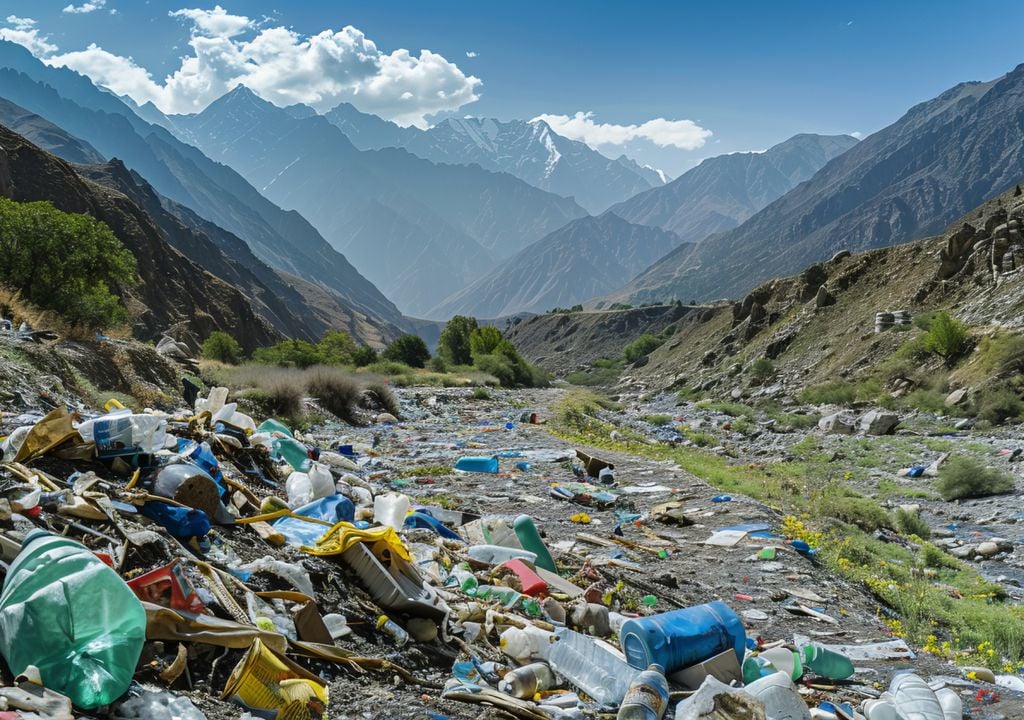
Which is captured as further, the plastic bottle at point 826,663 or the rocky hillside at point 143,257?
the rocky hillside at point 143,257

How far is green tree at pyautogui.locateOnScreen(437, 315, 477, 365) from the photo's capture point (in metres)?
49.8

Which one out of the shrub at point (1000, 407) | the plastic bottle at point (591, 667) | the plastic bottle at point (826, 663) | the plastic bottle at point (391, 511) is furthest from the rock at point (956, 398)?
the plastic bottle at point (591, 667)

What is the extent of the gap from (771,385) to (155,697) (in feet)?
96.3

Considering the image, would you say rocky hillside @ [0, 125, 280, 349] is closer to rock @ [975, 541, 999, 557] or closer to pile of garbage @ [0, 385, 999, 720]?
pile of garbage @ [0, 385, 999, 720]

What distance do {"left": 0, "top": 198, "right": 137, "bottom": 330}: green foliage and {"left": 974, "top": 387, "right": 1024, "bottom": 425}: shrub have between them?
756 inches

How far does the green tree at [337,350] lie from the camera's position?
4055 cm

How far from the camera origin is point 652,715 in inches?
117

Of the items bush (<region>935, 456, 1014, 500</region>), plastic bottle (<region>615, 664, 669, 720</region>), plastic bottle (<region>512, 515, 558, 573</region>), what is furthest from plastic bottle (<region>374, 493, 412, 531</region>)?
bush (<region>935, 456, 1014, 500</region>)

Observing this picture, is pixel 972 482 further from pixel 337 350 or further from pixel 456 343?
pixel 456 343

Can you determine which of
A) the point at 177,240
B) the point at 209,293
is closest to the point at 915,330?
the point at 209,293

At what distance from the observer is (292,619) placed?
10.5 ft

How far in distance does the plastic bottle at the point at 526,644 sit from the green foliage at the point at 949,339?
20.9 m

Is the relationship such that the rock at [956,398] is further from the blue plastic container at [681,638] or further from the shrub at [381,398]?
the blue plastic container at [681,638]

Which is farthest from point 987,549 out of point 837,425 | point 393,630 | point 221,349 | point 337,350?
point 337,350
